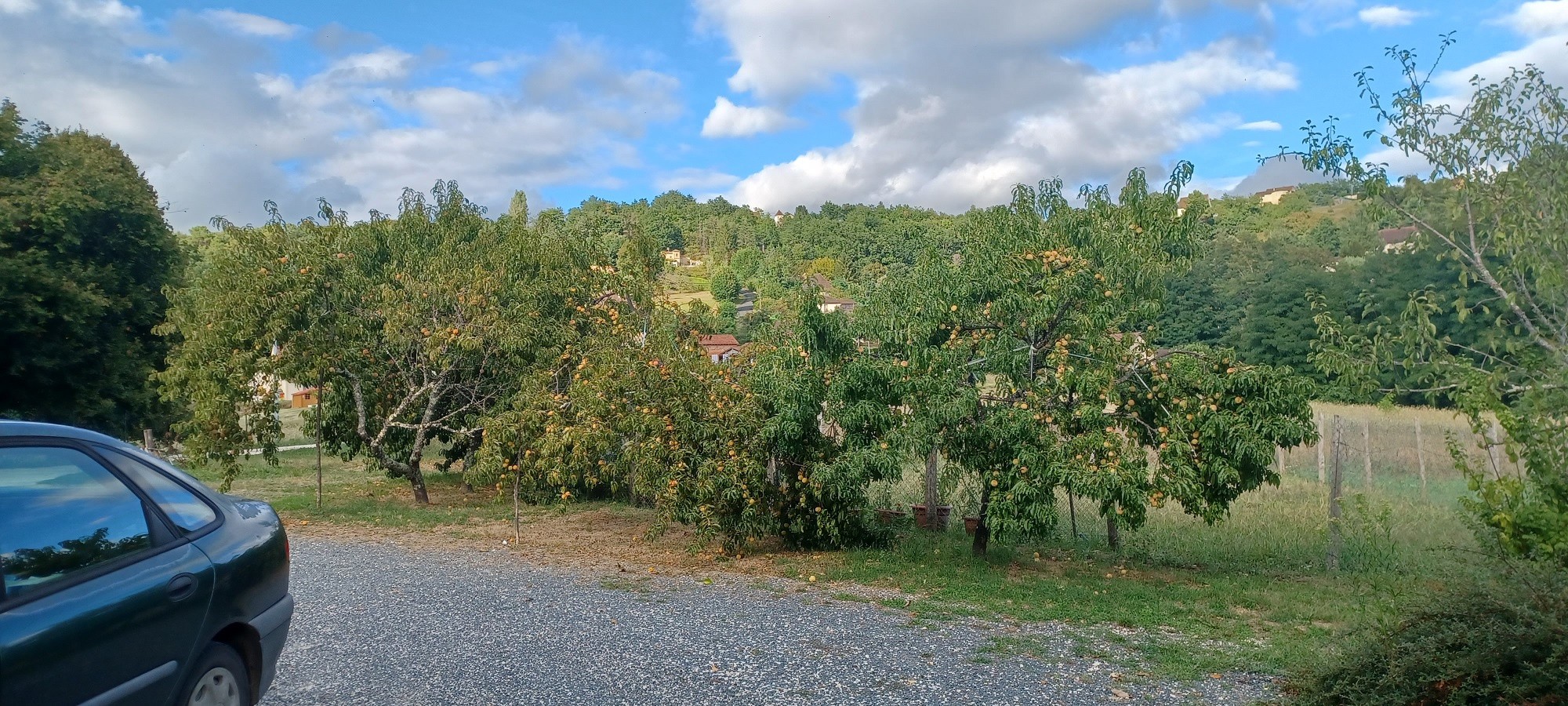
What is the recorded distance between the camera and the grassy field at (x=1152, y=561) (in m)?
7.02

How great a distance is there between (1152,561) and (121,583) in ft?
33.6

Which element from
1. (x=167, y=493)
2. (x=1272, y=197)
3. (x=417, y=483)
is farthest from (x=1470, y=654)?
(x=1272, y=197)

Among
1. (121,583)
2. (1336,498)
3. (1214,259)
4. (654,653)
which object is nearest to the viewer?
(121,583)

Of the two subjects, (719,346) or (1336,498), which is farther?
(719,346)

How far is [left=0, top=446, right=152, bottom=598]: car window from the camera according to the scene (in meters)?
3.25

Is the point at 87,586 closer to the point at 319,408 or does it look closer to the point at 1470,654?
the point at 1470,654

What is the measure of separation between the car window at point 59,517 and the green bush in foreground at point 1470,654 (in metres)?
5.24

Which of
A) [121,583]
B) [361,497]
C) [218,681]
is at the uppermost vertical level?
[121,583]

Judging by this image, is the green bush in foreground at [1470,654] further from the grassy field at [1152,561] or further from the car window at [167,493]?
the car window at [167,493]

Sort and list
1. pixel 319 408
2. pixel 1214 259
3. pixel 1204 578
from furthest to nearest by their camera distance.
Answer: pixel 1214 259, pixel 319 408, pixel 1204 578

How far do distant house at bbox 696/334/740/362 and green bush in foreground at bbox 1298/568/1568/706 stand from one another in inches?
318

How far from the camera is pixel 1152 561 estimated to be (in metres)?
11.3

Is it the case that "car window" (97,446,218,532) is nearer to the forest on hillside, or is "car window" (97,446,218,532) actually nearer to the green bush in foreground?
the green bush in foreground

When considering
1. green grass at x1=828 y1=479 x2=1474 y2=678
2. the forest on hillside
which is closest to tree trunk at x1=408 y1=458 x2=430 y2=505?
the forest on hillside
